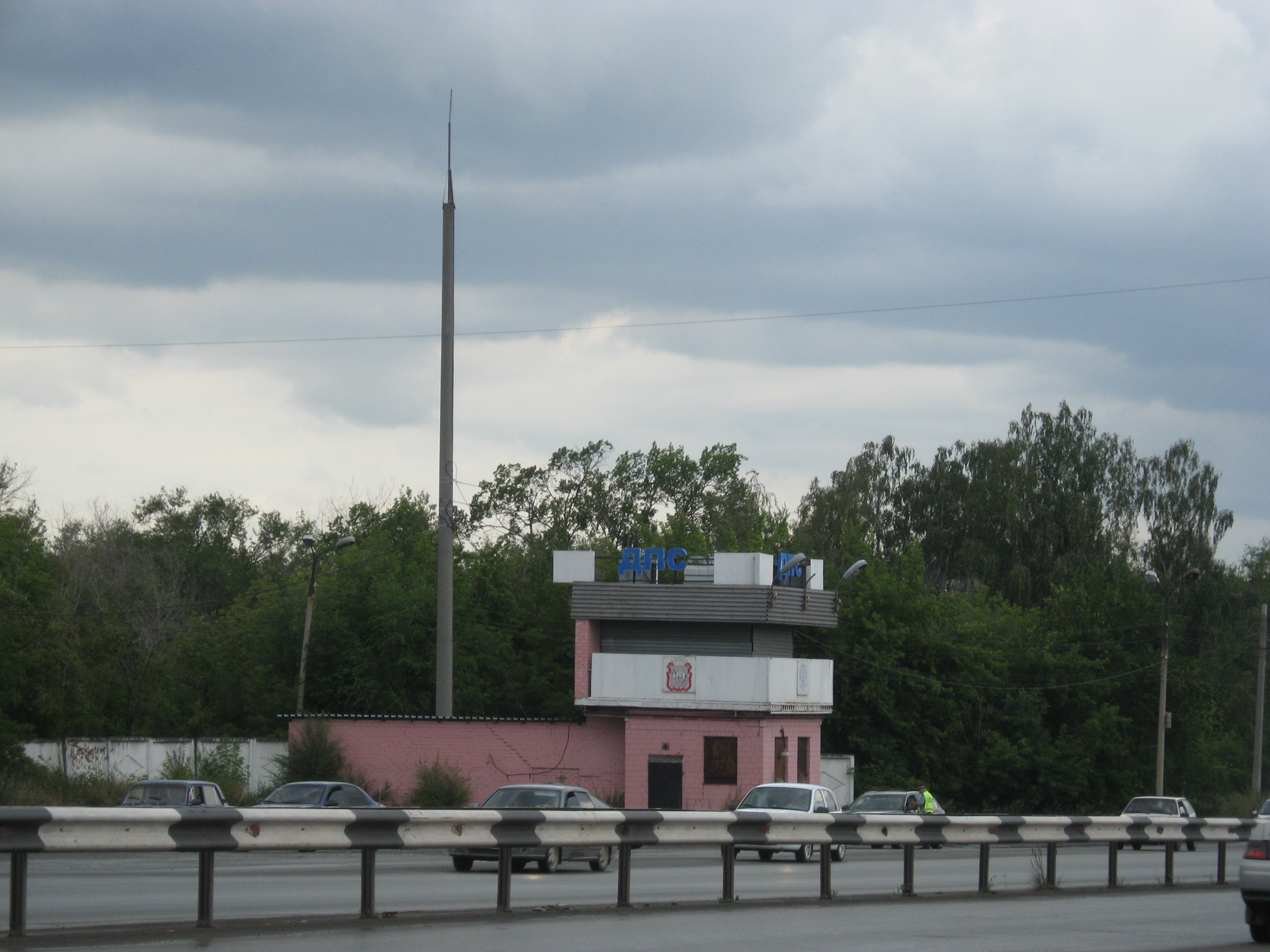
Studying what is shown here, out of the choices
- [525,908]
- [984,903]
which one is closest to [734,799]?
[984,903]

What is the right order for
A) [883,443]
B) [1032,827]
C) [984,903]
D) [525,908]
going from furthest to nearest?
[883,443] < [1032,827] < [984,903] < [525,908]

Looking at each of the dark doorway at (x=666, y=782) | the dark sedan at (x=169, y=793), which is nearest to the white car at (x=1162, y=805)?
the dark doorway at (x=666, y=782)

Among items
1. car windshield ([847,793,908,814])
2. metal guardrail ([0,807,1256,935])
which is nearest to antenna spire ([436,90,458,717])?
car windshield ([847,793,908,814])

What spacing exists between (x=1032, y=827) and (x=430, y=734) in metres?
29.7

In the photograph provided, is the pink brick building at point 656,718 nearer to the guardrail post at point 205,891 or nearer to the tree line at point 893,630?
the tree line at point 893,630

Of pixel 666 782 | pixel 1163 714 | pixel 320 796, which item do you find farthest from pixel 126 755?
pixel 1163 714

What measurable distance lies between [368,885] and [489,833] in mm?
1149

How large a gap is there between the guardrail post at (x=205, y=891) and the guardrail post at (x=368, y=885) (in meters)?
1.31

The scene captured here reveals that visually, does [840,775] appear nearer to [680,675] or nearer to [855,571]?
[855,571]

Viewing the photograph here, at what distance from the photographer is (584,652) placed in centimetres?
4638

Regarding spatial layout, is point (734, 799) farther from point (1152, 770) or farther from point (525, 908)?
point (525, 908)

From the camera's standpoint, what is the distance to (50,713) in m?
43.3

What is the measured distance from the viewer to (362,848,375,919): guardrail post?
1230 centimetres

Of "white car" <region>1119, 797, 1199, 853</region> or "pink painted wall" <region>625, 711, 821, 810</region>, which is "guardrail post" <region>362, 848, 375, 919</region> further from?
"white car" <region>1119, 797, 1199, 853</region>
